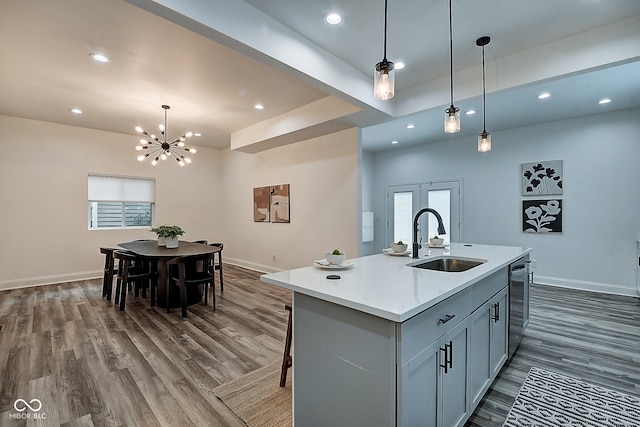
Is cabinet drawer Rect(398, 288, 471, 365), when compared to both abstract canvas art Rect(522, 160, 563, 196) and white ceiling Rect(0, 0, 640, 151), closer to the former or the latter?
white ceiling Rect(0, 0, 640, 151)

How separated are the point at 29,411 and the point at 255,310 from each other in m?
2.29

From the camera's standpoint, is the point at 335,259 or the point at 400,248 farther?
the point at 400,248

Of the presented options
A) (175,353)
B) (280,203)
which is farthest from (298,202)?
(175,353)

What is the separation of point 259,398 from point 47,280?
5.65m

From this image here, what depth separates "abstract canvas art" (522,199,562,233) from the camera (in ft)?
17.3

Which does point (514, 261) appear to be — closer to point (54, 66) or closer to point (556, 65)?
point (556, 65)

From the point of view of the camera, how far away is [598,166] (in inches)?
193

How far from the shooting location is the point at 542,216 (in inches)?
212

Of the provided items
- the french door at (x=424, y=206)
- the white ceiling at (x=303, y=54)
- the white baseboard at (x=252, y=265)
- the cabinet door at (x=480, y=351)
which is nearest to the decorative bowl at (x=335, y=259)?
the cabinet door at (x=480, y=351)

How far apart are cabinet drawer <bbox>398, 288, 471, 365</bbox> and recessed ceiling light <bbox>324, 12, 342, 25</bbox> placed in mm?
2477

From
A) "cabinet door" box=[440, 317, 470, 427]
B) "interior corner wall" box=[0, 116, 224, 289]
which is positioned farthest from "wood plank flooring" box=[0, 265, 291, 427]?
"cabinet door" box=[440, 317, 470, 427]

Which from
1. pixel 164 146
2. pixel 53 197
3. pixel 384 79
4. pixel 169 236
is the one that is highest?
pixel 164 146

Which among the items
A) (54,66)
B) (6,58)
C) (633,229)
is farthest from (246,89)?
(633,229)

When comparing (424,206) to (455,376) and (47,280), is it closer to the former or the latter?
A: (455,376)
